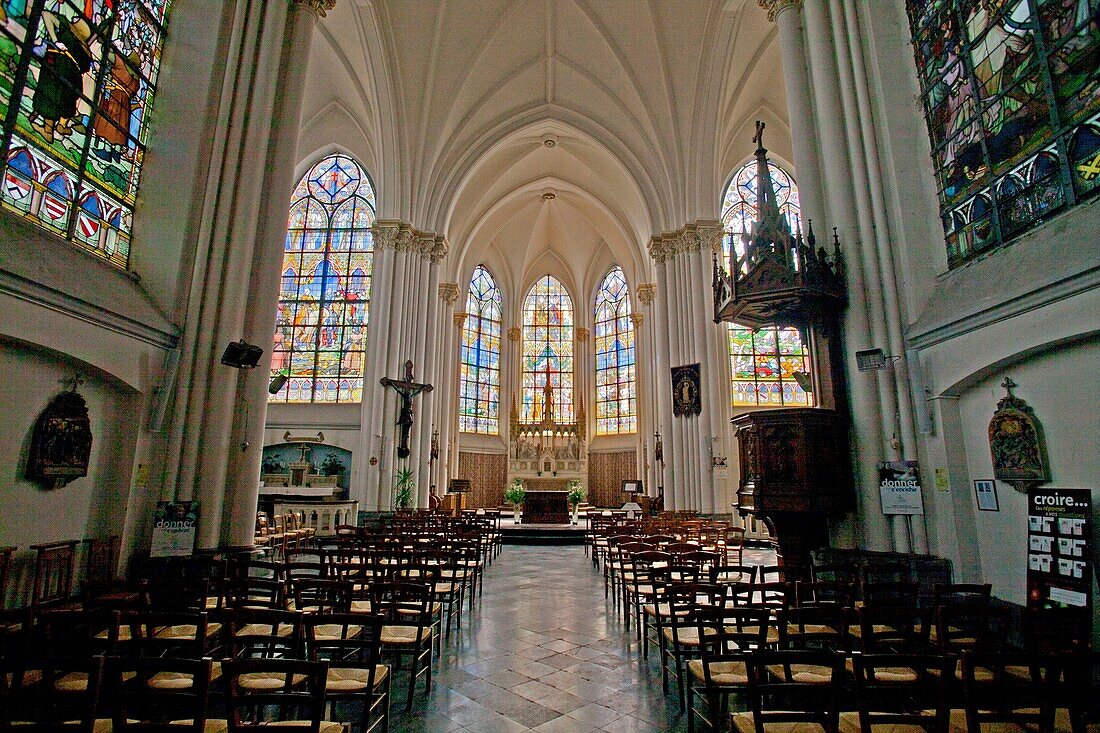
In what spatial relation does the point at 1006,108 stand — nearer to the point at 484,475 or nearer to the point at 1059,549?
the point at 1059,549

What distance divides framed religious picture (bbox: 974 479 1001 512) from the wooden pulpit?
4.16 feet

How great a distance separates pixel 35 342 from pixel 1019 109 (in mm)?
10055

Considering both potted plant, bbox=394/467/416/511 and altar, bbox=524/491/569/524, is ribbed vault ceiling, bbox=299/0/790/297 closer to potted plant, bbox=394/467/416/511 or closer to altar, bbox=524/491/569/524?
potted plant, bbox=394/467/416/511

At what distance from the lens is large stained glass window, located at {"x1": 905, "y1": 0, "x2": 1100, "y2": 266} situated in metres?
4.82

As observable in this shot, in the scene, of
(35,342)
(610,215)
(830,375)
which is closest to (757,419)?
(830,375)

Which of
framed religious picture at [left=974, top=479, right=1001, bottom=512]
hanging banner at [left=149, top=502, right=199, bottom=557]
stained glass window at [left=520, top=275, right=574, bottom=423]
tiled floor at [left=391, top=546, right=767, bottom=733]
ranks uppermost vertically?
stained glass window at [left=520, top=275, right=574, bottom=423]

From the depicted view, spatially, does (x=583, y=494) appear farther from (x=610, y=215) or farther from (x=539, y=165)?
(x=539, y=165)

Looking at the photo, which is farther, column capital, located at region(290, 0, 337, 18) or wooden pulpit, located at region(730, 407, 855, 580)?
column capital, located at region(290, 0, 337, 18)

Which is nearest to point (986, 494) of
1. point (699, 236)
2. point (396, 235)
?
point (699, 236)

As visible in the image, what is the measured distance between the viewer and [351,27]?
47.7 ft

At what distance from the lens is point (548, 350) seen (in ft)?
95.6

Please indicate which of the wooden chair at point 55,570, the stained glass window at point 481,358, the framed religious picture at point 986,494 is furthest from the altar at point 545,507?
the framed religious picture at point 986,494

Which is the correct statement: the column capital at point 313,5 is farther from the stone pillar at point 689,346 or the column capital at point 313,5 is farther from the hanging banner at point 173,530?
the stone pillar at point 689,346

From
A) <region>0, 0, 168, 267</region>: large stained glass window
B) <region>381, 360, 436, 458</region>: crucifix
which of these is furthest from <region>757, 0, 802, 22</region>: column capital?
<region>381, 360, 436, 458</region>: crucifix
